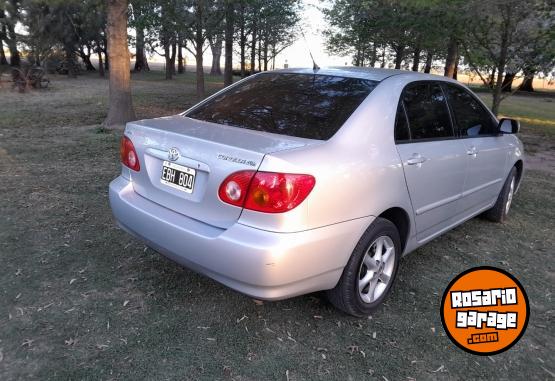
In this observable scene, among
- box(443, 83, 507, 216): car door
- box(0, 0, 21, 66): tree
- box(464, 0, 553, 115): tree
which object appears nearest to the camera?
box(443, 83, 507, 216): car door

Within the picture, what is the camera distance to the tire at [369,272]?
2742mm

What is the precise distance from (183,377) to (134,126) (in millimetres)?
1640

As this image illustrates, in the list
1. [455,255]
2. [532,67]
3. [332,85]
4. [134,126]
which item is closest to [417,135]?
[332,85]

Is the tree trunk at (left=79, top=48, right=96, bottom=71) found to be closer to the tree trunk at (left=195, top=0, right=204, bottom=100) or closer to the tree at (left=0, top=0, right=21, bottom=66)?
the tree at (left=0, top=0, right=21, bottom=66)

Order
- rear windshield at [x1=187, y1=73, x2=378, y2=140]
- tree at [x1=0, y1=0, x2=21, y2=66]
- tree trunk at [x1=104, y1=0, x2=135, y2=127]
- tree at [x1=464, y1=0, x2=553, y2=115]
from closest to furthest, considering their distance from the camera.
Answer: rear windshield at [x1=187, y1=73, x2=378, y2=140] < tree trunk at [x1=104, y1=0, x2=135, y2=127] < tree at [x1=464, y1=0, x2=553, y2=115] < tree at [x1=0, y1=0, x2=21, y2=66]

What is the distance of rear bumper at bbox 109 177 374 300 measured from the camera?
2316mm

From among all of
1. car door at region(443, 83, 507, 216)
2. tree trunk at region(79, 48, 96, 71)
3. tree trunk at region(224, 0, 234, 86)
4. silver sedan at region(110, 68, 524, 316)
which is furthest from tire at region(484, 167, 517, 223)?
tree trunk at region(79, 48, 96, 71)

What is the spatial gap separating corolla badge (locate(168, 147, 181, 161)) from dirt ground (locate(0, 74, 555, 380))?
0.99 metres

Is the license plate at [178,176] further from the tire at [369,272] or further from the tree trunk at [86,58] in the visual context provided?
the tree trunk at [86,58]

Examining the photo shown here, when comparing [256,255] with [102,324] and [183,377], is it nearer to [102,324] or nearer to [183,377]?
[183,377]

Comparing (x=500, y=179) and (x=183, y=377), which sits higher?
(x=500, y=179)

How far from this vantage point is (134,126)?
3084 mm

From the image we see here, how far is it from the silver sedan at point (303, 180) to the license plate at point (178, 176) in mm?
11

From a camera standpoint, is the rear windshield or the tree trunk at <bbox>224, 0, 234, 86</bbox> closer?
the rear windshield
